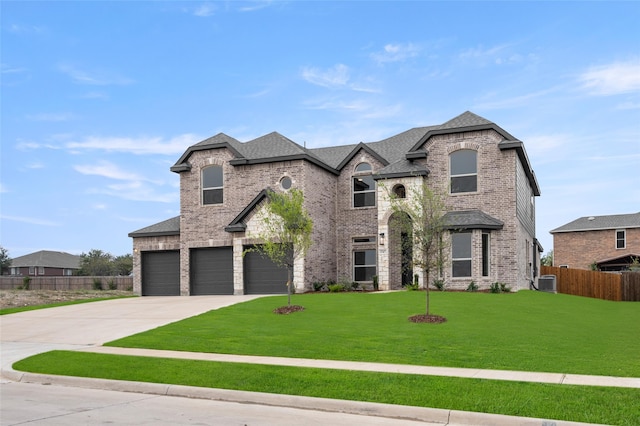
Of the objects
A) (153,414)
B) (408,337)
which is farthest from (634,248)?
(153,414)

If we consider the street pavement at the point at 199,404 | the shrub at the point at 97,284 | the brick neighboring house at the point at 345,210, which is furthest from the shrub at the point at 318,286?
the shrub at the point at 97,284

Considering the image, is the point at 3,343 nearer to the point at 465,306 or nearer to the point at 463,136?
the point at 465,306

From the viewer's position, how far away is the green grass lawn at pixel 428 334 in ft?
42.8

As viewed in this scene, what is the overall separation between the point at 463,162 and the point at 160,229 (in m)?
17.1

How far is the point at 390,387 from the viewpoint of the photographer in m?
10.3

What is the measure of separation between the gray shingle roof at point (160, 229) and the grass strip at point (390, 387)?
19939 mm

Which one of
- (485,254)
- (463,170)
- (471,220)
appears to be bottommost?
(485,254)

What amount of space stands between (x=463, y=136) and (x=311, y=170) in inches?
304

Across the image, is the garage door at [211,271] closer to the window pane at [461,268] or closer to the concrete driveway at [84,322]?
the concrete driveway at [84,322]

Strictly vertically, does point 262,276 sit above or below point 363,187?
below

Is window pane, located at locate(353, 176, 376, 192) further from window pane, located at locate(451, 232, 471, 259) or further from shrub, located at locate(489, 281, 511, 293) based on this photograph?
shrub, located at locate(489, 281, 511, 293)

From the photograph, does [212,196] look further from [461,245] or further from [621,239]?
[621,239]

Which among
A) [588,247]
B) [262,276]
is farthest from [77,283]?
[588,247]

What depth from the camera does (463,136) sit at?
29.2m
